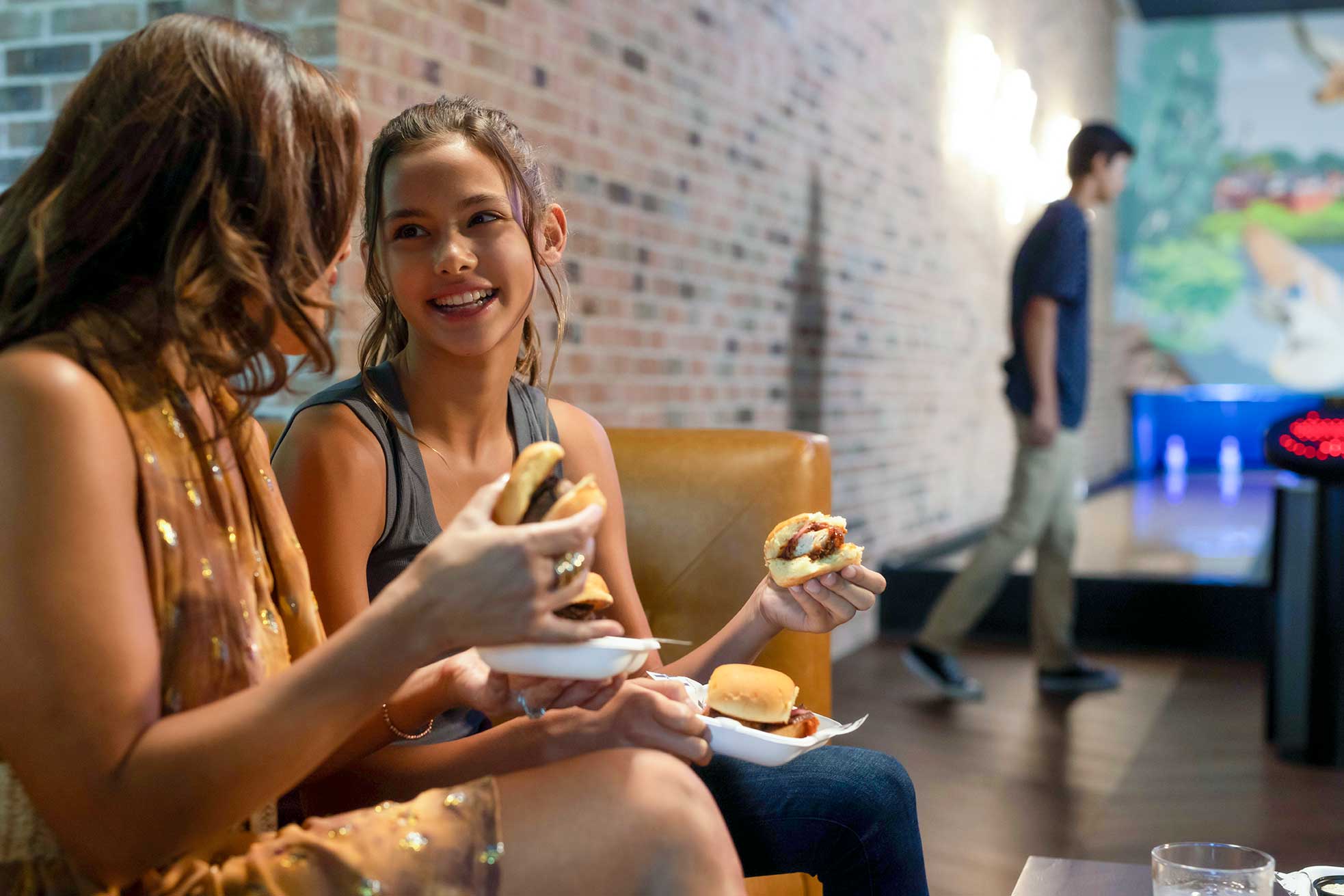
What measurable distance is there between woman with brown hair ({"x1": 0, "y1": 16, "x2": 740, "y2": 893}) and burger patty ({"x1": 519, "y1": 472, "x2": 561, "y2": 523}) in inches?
2.2

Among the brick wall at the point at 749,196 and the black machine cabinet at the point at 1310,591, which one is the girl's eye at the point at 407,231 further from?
the black machine cabinet at the point at 1310,591

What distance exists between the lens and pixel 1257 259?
11508 mm

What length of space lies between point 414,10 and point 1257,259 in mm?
10937

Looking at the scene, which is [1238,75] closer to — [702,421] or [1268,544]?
[1268,544]

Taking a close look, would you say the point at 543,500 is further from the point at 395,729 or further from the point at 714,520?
the point at 714,520

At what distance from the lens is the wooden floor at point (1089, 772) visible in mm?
2688

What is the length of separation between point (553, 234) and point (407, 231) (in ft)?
0.84

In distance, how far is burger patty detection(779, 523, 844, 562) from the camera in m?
1.47

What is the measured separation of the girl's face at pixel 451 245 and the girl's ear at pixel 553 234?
0.48 ft

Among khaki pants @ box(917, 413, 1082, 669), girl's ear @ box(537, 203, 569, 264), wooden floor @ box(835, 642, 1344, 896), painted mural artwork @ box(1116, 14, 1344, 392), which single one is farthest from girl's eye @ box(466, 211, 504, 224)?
painted mural artwork @ box(1116, 14, 1344, 392)

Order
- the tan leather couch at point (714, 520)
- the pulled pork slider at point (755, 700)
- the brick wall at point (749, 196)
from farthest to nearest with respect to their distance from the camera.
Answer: the brick wall at point (749, 196) → the tan leather couch at point (714, 520) → the pulled pork slider at point (755, 700)

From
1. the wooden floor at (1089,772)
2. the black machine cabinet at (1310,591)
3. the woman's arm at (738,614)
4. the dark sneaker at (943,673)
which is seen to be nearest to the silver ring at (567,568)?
the woman's arm at (738,614)

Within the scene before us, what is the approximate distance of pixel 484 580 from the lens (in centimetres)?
93

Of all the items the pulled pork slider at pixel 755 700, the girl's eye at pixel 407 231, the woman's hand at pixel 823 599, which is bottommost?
the pulled pork slider at pixel 755 700
